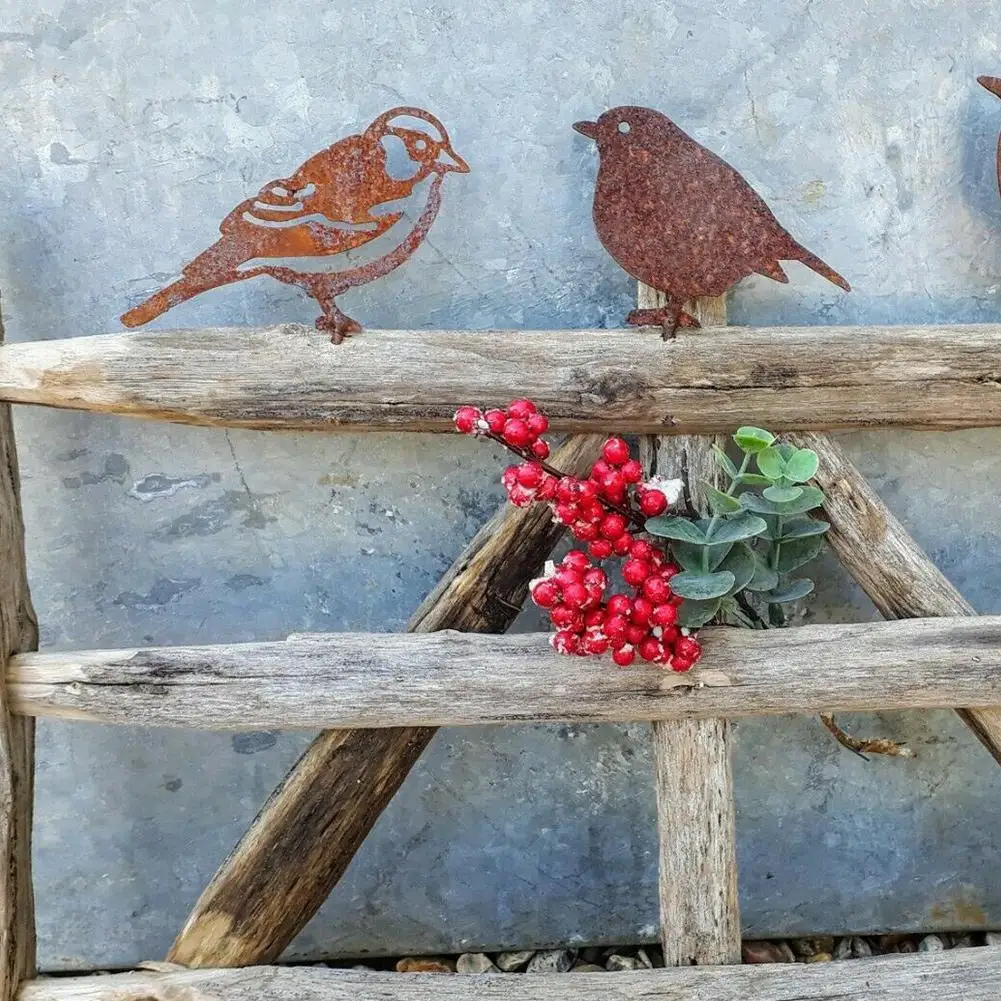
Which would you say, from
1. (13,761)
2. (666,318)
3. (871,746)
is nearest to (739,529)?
(666,318)

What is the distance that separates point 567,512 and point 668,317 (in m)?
0.27

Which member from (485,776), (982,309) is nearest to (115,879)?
(485,776)

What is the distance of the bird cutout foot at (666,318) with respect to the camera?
1.01 meters

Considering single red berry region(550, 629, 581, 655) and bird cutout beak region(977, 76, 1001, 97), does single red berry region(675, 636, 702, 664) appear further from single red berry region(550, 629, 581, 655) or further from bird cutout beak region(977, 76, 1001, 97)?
bird cutout beak region(977, 76, 1001, 97)

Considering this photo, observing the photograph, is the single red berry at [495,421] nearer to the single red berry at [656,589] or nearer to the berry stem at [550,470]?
the berry stem at [550,470]

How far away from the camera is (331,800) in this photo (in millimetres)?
1051

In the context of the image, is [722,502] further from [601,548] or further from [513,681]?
[513,681]

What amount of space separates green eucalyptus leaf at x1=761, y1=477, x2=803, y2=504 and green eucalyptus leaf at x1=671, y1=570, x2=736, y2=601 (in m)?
0.09

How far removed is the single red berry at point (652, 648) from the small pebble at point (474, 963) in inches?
21.8

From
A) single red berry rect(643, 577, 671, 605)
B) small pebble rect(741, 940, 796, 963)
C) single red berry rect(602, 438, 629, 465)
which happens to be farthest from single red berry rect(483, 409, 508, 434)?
small pebble rect(741, 940, 796, 963)

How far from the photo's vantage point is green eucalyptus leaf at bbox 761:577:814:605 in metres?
0.98

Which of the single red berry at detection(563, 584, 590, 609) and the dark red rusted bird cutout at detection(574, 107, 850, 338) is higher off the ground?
the dark red rusted bird cutout at detection(574, 107, 850, 338)

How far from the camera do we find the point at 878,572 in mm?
1046

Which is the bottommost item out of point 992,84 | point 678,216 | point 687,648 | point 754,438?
point 687,648
